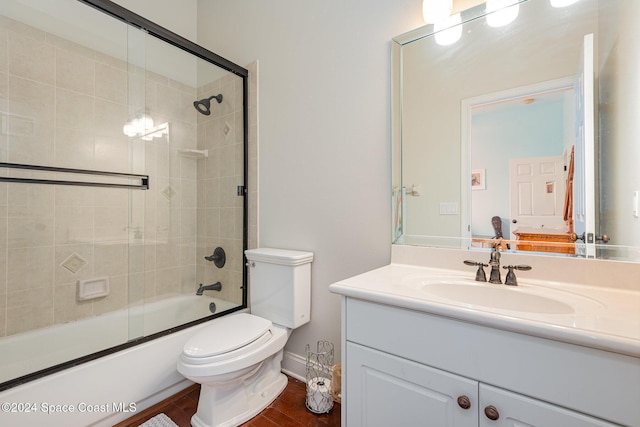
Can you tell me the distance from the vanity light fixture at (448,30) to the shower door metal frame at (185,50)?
4.12 ft

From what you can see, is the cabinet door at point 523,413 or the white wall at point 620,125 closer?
the cabinet door at point 523,413

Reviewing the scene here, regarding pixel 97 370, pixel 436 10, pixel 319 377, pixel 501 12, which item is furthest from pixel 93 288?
pixel 501 12

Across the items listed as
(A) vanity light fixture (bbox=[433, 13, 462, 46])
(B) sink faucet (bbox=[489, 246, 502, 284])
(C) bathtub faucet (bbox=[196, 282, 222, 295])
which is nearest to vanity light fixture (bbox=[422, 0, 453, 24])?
(A) vanity light fixture (bbox=[433, 13, 462, 46])

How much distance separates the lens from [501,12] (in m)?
1.18

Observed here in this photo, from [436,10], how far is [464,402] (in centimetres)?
146

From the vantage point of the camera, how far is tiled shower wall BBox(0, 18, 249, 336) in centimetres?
158

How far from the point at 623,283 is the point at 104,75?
9.09ft

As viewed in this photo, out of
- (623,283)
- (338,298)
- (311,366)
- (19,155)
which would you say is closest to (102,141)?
(19,155)

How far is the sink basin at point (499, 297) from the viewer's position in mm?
956

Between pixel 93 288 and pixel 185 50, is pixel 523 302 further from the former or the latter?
pixel 93 288

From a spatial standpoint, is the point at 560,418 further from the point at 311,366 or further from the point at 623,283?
the point at 311,366

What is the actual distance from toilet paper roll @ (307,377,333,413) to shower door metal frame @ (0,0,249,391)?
0.74 m

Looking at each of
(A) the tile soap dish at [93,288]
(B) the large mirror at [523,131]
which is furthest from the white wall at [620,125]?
(A) the tile soap dish at [93,288]

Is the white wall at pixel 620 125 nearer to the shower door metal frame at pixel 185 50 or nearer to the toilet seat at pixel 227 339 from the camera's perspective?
the toilet seat at pixel 227 339
